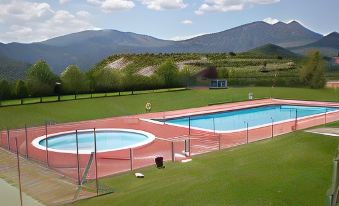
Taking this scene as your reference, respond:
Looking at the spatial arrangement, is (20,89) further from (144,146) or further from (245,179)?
(245,179)

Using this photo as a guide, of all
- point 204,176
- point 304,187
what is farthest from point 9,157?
point 304,187

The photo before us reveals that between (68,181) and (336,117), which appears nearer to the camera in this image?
(68,181)

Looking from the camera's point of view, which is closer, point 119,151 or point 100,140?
point 119,151

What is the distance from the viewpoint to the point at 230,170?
1258 centimetres

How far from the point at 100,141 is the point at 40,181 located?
30.5 feet

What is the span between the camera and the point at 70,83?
41.0 meters

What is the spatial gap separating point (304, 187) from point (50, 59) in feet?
517

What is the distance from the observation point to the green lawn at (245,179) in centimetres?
987

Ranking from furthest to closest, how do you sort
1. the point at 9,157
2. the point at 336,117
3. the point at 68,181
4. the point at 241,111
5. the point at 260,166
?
the point at 241,111 < the point at 336,117 < the point at 9,157 < the point at 68,181 < the point at 260,166

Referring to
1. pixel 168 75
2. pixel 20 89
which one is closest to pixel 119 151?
pixel 20 89

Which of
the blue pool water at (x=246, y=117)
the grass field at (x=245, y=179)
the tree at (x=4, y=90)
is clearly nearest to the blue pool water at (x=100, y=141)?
the blue pool water at (x=246, y=117)

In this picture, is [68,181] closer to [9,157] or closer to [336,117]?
[9,157]

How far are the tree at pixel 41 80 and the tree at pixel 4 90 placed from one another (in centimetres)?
242

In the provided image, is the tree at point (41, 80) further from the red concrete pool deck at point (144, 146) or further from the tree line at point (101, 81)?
the red concrete pool deck at point (144, 146)
